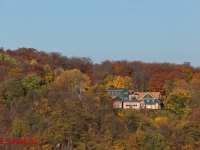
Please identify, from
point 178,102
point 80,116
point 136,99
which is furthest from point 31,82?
point 178,102

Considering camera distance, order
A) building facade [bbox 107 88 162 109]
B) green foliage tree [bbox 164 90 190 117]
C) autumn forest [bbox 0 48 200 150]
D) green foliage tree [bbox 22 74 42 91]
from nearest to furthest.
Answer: autumn forest [bbox 0 48 200 150], green foliage tree [bbox 22 74 42 91], green foliage tree [bbox 164 90 190 117], building facade [bbox 107 88 162 109]

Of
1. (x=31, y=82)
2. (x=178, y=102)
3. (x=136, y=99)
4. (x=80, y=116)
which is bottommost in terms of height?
(x=80, y=116)

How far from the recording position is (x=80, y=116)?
28469mm

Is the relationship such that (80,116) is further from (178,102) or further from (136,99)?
(136,99)

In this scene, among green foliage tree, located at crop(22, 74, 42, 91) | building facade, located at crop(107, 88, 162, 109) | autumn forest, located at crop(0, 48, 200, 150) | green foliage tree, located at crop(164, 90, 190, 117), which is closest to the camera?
autumn forest, located at crop(0, 48, 200, 150)

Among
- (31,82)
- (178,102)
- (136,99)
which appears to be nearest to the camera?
(31,82)

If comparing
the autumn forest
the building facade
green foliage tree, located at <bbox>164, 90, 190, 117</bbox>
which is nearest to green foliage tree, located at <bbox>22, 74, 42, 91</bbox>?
the autumn forest

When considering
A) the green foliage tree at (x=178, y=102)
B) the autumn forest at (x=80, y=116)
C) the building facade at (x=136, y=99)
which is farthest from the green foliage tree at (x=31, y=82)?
the green foliage tree at (x=178, y=102)

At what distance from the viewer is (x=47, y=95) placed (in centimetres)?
3059

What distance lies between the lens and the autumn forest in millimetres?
27156

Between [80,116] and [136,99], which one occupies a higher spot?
[136,99]

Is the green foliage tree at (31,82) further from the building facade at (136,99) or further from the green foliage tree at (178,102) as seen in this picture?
the green foliage tree at (178,102)

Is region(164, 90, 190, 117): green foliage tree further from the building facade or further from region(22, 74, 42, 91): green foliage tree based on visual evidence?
region(22, 74, 42, 91): green foliage tree

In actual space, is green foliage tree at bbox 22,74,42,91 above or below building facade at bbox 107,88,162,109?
above
